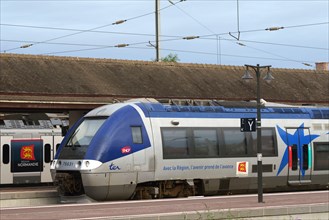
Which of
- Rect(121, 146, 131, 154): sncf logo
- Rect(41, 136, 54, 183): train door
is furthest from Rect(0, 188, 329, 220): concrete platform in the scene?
Rect(41, 136, 54, 183): train door

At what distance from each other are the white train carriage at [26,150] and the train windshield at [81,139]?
11160mm

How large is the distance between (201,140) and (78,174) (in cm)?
416

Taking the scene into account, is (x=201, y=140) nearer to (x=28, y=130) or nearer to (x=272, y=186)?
(x=272, y=186)

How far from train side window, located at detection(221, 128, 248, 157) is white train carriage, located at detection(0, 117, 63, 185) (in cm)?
1252

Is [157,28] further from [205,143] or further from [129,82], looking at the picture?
[205,143]

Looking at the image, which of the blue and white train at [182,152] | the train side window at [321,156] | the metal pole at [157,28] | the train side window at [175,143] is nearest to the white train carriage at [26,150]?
the metal pole at [157,28]

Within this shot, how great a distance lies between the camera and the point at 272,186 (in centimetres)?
2689

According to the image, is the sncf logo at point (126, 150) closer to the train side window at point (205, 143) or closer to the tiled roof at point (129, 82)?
the train side window at point (205, 143)

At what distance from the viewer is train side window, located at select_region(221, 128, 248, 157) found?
25.6m

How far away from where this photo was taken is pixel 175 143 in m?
24.5

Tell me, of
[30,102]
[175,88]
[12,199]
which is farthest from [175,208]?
[175,88]

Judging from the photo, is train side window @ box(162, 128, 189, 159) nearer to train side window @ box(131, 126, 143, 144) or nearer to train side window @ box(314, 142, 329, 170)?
train side window @ box(131, 126, 143, 144)

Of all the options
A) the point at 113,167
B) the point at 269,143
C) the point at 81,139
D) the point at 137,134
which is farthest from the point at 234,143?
the point at 81,139

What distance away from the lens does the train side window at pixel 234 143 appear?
84.1 feet
